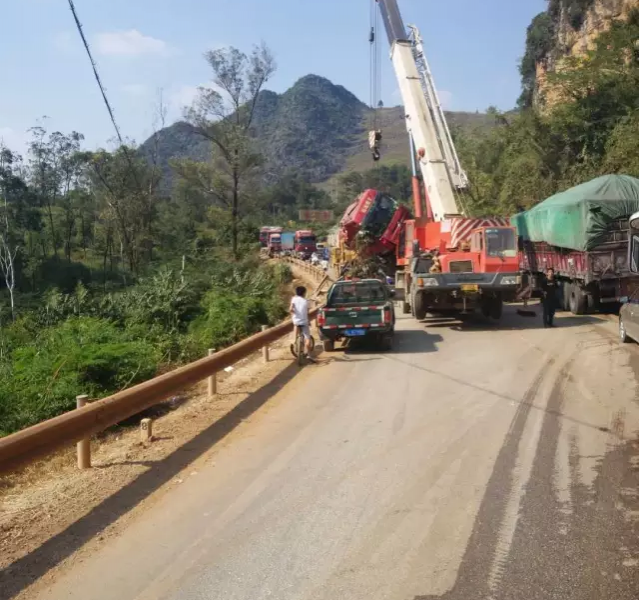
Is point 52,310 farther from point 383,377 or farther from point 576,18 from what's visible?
point 576,18

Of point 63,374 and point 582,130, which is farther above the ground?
point 582,130

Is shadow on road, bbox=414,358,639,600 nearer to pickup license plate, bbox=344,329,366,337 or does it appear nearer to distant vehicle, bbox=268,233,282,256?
pickup license plate, bbox=344,329,366,337

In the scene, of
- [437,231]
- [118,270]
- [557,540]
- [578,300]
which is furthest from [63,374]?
[118,270]

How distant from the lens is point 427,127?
23641 mm

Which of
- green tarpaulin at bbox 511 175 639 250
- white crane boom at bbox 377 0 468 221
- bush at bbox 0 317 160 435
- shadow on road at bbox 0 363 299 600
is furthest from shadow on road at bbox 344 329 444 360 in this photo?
white crane boom at bbox 377 0 468 221

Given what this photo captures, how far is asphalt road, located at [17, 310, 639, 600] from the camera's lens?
14.0ft

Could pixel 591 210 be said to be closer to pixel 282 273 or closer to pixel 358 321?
pixel 358 321

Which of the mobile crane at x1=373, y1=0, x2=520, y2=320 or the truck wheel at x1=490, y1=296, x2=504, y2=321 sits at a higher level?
the mobile crane at x1=373, y1=0, x2=520, y2=320

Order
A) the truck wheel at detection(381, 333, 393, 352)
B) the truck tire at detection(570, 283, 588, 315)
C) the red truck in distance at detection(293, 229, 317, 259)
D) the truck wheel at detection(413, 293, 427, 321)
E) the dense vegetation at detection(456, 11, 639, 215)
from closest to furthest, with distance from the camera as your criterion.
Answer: the truck wheel at detection(381, 333, 393, 352) < the truck wheel at detection(413, 293, 427, 321) < the truck tire at detection(570, 283, 588, 315) < the dense vegetation at detection(456, 11, 639, 215) < the red truck in distance at detection(293, 229, 317, 259)

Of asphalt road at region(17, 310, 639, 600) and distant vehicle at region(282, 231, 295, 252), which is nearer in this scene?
asphalt road at region(17, 310, 639, 600)

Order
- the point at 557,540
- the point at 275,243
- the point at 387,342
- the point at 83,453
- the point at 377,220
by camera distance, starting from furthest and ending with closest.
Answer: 1. the point at 275,243
2. the point at 377,220
3. the point at 387,342
4. the point at 83,453
5. the point at 557,540

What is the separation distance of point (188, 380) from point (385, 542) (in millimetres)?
4831

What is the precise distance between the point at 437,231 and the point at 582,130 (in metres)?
19.8

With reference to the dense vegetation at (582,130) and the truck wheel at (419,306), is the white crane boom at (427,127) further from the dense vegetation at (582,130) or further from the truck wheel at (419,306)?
the dense vegetation at (582,130)
